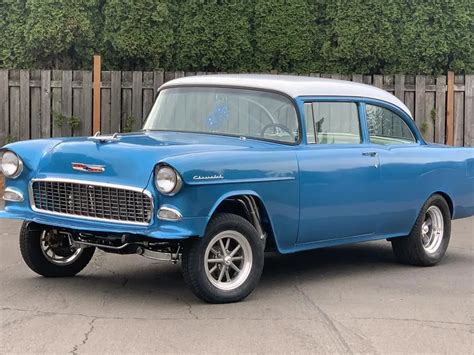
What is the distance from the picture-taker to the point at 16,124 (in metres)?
14.1

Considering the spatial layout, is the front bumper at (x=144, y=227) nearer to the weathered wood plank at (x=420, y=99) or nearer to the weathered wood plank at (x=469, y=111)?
the weathered wood plank at (x=420, y=99)

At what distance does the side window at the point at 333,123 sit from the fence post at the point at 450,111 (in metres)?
6.96

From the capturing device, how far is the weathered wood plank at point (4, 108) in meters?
13.8

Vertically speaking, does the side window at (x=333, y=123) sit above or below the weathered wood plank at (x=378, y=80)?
below

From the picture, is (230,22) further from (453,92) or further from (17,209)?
(17,209)

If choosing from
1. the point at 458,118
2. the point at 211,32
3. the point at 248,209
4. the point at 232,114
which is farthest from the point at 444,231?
the point at 211,32

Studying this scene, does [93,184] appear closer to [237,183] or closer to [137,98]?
[237,183]

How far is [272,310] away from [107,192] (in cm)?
157

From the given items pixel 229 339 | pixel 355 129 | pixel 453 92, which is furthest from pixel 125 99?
pixel 229 339

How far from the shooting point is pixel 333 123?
7.74 m

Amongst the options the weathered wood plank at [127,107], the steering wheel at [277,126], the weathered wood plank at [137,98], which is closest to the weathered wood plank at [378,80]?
the weathered wood plank at [137,98]

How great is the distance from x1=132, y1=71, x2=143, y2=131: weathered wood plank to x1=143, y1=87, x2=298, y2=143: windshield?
6041 millimetres

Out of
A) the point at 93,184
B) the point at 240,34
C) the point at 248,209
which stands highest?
the point at 240,34

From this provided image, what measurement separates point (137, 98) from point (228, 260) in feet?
25.8
